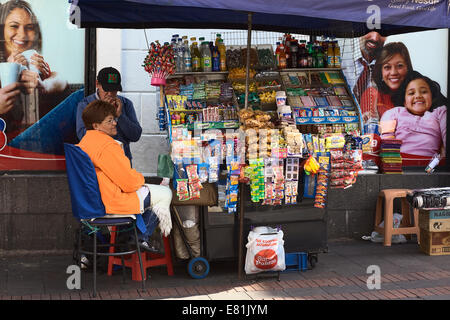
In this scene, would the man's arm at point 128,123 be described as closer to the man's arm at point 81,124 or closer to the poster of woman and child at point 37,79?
the man's arm at point 81,124

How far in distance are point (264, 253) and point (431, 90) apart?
3872 millimetres

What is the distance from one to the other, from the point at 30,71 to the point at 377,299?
4523 mm

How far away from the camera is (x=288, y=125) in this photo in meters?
5.93

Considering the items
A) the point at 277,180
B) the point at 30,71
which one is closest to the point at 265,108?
the point at 277,180

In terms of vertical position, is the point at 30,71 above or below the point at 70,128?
above

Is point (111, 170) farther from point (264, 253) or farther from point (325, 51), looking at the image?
point (325, 51)

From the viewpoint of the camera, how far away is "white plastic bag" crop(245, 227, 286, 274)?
5.58m

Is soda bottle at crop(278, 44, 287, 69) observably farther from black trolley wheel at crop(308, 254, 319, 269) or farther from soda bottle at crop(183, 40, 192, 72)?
black trolley wheel at crop(308, 254, 319, 269)

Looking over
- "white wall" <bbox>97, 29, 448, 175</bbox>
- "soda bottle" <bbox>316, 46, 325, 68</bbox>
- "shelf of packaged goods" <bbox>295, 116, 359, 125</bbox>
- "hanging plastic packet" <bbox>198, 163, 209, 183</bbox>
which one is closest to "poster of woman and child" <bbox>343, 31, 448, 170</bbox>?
"soda bottle" <bbox>316, 46, 325, 68</bbox>

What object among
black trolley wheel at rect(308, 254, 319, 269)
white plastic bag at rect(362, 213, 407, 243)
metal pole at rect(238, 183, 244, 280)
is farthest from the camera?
white plastic bag at rect(362, 213, 407, 243)

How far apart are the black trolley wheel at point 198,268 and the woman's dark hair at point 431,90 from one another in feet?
12.2

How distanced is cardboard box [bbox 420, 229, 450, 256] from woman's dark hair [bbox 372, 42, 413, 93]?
2133 mm
